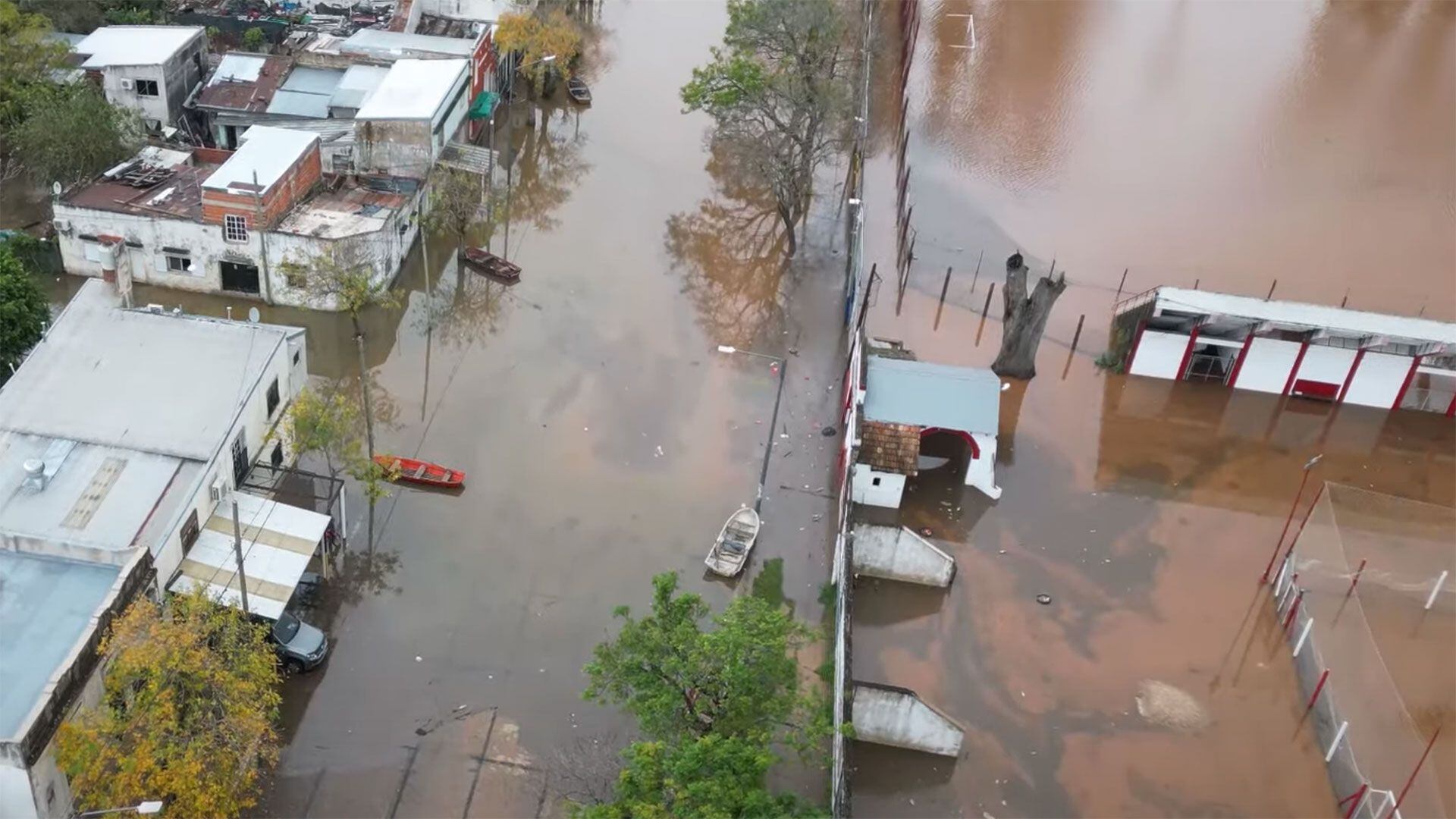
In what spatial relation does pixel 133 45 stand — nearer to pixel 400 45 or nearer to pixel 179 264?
pixel 400 45

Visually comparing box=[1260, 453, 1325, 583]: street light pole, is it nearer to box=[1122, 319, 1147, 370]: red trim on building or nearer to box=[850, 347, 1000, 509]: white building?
box=[1122, 319, 1147, 370]: red trim on building

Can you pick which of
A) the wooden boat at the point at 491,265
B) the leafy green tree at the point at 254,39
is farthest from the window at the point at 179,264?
the leafy green tree at the point at 254,39

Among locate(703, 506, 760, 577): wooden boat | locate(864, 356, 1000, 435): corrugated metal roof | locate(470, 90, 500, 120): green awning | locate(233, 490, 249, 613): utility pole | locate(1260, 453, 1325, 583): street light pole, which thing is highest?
locate(470, 90, 500, 120): green awning

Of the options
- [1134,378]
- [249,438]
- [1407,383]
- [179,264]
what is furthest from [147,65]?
[1407,383]

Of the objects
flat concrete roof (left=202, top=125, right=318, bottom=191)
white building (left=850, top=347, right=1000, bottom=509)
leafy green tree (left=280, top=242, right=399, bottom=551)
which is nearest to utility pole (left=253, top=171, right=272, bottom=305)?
flat concrete roof (left=202, top=125, right=318, bottom=191)

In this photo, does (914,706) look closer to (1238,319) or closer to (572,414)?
(572,414)

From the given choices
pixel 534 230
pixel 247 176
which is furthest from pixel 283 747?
pixel 534 230
